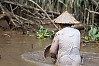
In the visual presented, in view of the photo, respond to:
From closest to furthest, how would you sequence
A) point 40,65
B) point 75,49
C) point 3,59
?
point 75,49 < point 40,65 < point 3,59

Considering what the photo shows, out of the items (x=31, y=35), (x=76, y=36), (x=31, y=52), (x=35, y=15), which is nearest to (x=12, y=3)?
(x=35, y=15)

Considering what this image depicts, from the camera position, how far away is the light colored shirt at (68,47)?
3.28 m

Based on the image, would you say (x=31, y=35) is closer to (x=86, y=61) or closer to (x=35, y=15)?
(x=35, y=15)

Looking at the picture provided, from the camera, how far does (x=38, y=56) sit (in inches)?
188

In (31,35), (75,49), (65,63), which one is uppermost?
(75,49)

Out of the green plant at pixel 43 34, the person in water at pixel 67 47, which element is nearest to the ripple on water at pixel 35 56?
the person in water at pixel 67 47

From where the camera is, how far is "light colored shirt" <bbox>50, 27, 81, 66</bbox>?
10.8 ft

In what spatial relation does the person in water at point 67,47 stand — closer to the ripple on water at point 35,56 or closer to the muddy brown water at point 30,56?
the muddy brown water at point 30,56

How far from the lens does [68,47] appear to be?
10.8 feet

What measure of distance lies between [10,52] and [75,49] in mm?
2043

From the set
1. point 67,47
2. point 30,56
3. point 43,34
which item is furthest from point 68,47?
point 43,34

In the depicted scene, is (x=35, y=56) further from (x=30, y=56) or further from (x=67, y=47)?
(x=67, y=47)

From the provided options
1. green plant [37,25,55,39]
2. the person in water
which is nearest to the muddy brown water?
the person in water

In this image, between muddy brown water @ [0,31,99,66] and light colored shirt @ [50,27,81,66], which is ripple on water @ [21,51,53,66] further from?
light colored shirt @ [50,27,81,66]
